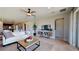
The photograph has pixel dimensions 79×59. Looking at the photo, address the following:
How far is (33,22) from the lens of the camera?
5.64 metres

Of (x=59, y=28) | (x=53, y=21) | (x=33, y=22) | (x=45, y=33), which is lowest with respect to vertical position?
(x=45, y=33)

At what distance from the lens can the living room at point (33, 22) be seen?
395cm

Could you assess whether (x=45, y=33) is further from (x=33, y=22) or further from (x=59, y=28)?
(x=33, y=22)

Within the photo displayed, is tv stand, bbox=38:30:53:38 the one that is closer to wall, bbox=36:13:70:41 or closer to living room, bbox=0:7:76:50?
living room, bbox=0:7:76:50

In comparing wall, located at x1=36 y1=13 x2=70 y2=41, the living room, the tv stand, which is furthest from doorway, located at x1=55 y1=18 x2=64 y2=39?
the tv stand

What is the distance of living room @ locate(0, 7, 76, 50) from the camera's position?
3.95 m

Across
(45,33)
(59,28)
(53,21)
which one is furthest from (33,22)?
(59,28)

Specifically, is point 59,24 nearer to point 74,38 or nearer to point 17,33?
point 74,38

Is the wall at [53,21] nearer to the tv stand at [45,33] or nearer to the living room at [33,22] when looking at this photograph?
the living room at [33,22]

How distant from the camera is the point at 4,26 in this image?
4.22m
